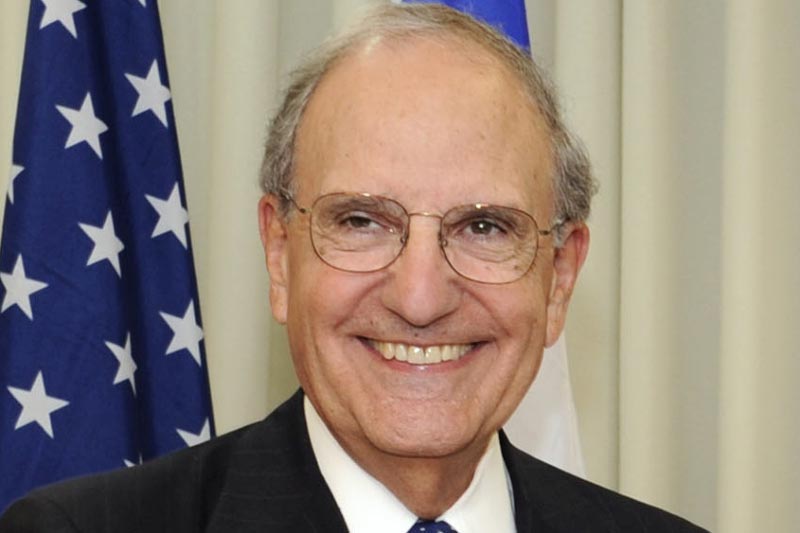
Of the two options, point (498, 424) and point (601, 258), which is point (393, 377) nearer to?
point (498, 424)

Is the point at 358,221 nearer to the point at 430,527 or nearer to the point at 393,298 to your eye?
the point at 393,298

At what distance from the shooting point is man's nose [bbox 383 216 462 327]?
1.98 metres

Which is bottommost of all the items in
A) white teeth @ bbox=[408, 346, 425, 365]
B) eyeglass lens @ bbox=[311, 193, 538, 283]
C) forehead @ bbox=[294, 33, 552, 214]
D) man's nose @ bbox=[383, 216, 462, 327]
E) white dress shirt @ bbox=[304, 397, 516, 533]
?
white dress shirt @ bbox=[304, 397, 516, 533]

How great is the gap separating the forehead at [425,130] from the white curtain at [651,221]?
145 centimetres

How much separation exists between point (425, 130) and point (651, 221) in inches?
66.9

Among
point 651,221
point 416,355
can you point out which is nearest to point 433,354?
point 416,355

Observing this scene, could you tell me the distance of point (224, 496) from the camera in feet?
6.82

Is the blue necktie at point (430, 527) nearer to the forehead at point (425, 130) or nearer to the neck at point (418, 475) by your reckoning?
the neck at point (418, 475)

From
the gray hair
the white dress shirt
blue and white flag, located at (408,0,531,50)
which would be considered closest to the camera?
the white dress shirt

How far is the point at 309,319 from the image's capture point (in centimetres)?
207

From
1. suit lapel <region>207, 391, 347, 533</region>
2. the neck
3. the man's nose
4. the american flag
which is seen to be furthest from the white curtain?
the man's nose

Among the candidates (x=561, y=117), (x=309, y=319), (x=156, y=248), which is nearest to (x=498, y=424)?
(x=309, y=319)

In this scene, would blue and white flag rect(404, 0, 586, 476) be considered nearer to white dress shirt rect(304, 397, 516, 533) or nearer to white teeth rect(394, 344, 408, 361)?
white dress shirt rect(304, 397, 516, 533)

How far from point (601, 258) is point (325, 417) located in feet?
5.57
